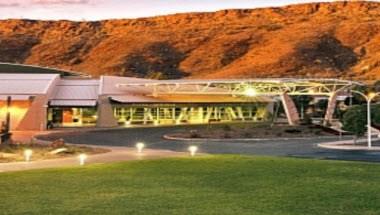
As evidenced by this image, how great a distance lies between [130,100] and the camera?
66.4 metres

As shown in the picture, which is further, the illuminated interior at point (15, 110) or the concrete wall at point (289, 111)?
the illuminated interior at point (15, 110)

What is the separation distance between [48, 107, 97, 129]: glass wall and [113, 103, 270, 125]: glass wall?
2.36 metres

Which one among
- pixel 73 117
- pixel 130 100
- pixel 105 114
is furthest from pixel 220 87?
pixel 73 117

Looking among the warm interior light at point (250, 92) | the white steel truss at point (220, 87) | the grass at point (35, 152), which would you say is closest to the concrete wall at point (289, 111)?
the white steel truss at point (220, 87)

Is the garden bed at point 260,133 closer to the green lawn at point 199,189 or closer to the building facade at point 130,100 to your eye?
the building facade at point 130,100

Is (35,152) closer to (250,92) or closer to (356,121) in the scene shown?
(356,121)

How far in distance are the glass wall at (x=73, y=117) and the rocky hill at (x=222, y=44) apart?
63.3 metres

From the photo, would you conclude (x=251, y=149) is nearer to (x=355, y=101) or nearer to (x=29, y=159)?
(x=29, y=159)

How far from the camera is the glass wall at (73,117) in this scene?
218 ft

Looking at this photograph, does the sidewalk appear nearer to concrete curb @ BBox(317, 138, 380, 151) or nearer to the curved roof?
concrete curb @ BBox(317, 138, 380, 151)

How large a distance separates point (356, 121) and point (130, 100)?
101ft

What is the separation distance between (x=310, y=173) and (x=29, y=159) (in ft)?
40.5

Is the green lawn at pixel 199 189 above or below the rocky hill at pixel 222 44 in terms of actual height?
below

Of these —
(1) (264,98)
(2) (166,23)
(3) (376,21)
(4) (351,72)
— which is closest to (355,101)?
(1) (264,98)
